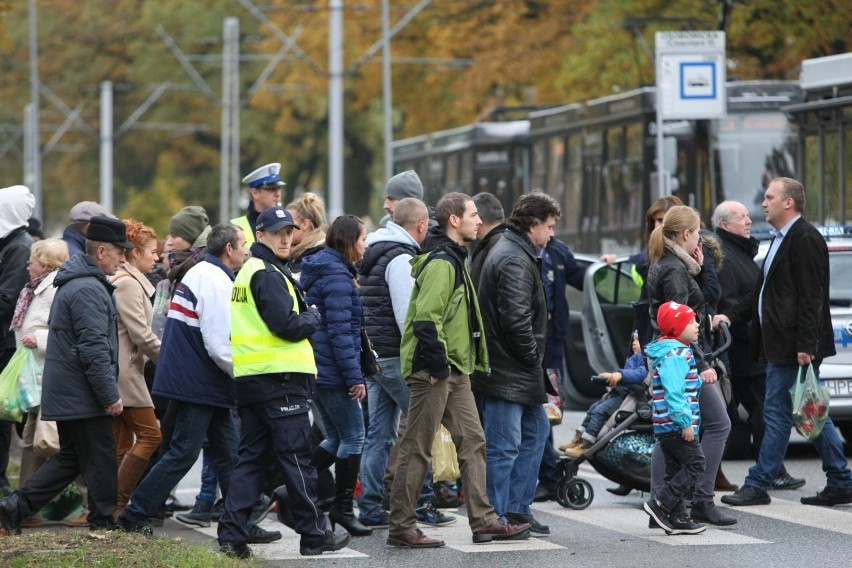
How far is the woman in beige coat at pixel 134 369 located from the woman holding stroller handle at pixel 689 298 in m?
2.90

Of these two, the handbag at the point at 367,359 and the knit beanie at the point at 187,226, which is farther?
the knit beanie at the point at 187,226

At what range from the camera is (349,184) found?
54312mm

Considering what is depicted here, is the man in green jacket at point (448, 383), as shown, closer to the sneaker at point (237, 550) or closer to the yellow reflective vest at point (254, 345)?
the yellow reflective vest at point (254, 345)

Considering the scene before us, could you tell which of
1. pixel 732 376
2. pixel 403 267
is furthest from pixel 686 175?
pixel 403 267

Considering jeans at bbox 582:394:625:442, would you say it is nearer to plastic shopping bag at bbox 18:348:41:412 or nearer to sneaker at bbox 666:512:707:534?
sneaker at bbox 666:512:707:534

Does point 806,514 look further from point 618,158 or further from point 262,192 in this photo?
point 618,158

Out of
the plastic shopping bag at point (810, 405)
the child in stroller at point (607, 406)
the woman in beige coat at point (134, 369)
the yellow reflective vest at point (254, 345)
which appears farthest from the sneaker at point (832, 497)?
the woman in beige coat at point (134, 369)

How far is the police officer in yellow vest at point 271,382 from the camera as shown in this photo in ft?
27.3

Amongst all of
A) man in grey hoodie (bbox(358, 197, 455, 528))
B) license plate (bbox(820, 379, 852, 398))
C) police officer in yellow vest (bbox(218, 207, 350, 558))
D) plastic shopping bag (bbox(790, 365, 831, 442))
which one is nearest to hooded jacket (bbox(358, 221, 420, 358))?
man in grey hoodie (bbox(358, 197, 455, 528))

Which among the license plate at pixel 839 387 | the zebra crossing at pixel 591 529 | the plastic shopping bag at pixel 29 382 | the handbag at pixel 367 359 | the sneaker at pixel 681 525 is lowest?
the zebra crossing at pixel 591 529

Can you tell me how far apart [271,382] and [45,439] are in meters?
2.22

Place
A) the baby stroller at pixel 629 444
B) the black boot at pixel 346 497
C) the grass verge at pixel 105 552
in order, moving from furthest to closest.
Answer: the baby stroller at pixel 629 444 < the black boot at pixel 346 497 < the grass verge at pixel 105 552

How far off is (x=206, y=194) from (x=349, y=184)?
760 centimetres

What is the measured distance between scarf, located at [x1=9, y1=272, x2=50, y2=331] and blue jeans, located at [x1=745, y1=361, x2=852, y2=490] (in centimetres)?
446
